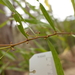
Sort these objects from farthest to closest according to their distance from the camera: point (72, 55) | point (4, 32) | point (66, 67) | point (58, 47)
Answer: point (58, 47), point (72, 55), point (66, 67), point (4, 32)

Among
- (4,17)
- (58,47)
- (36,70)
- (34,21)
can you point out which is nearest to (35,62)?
(36,70)

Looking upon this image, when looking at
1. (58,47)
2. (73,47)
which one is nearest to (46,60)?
(73,47)

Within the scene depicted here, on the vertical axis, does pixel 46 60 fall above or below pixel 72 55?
below

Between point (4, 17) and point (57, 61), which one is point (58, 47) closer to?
point (4, 17)

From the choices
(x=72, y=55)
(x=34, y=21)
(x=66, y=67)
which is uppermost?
(x=72, y=55)

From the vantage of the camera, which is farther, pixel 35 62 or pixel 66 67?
pixel 66 67

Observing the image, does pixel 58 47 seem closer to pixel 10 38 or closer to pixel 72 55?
pixel 72 55

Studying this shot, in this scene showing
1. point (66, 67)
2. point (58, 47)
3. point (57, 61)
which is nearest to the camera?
point (57, 61)
